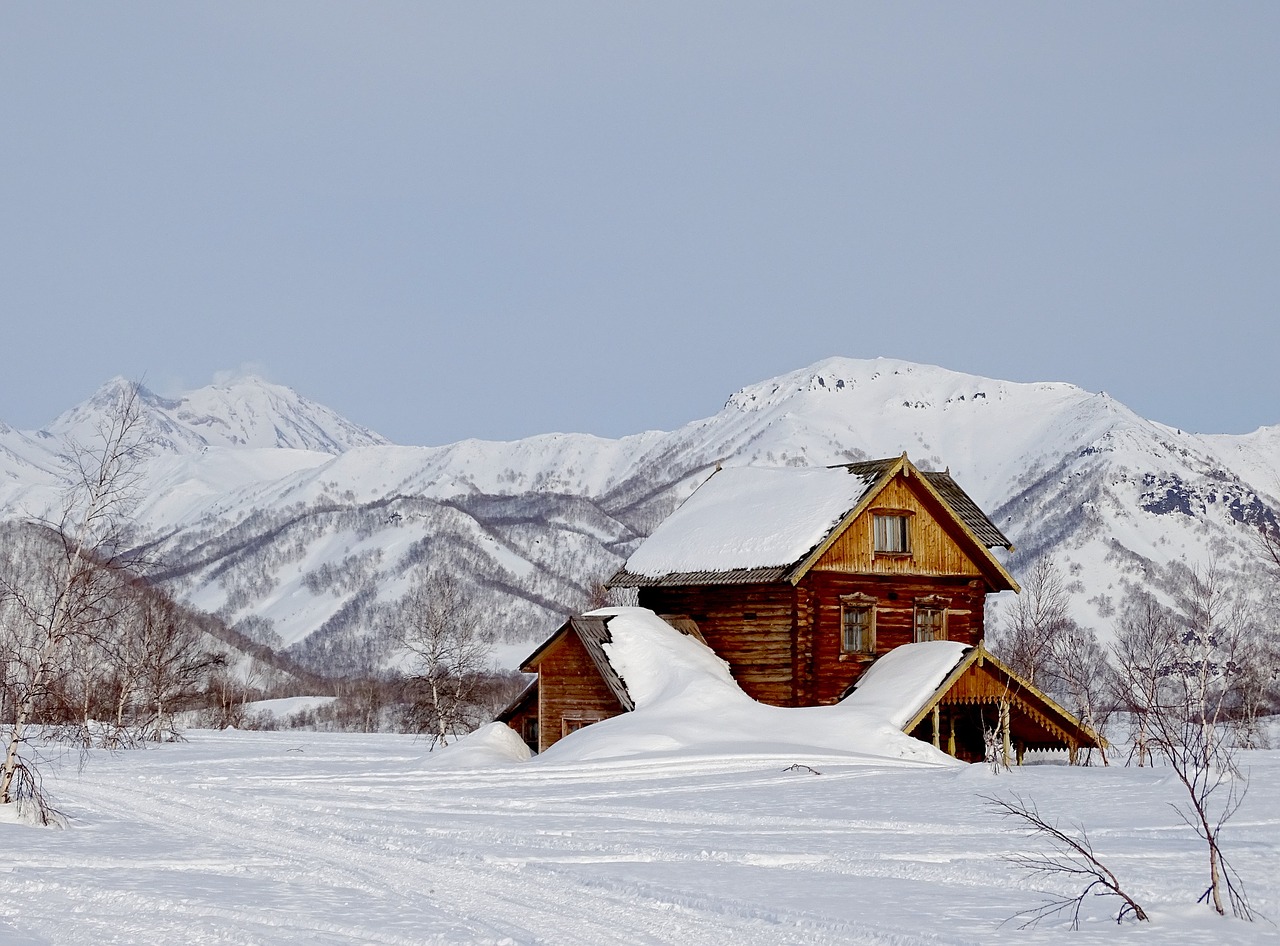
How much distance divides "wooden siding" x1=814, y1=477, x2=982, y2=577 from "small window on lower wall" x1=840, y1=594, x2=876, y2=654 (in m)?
0.89

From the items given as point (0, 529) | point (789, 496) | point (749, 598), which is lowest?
point (749, 598)

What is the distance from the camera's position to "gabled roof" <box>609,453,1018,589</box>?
4097 cm

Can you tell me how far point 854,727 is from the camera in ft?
119

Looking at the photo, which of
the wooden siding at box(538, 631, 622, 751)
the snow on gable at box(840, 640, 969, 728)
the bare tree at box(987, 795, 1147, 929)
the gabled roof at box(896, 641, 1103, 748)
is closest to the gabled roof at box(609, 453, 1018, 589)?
the wooden siding at box(538, 631, 622, 751)

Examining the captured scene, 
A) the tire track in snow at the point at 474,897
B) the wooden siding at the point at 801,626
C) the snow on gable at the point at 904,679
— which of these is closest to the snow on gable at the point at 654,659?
the wooden siding at the point at 801,626

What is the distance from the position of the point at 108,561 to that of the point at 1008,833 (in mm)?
14454

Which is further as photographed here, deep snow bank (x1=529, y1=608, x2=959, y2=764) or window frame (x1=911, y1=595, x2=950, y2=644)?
window frame (x1=911, y1=595, x2=950, y2=644)

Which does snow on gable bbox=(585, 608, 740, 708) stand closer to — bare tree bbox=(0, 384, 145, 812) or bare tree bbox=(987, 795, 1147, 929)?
bare tree bbox=(0, 384, 145, 812)

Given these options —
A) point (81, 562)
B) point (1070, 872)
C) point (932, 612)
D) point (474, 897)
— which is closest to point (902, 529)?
point (932, 612)

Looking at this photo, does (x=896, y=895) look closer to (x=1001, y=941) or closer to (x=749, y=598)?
(x=1001, y=941)

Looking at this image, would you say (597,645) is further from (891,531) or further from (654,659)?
(891,531)

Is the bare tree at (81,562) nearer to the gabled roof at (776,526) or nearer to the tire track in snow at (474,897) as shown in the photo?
the tire track in snow at (474,897)

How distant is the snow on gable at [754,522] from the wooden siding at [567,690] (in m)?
3.94

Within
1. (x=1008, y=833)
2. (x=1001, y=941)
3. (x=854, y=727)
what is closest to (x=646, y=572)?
(x=854, y=727)
